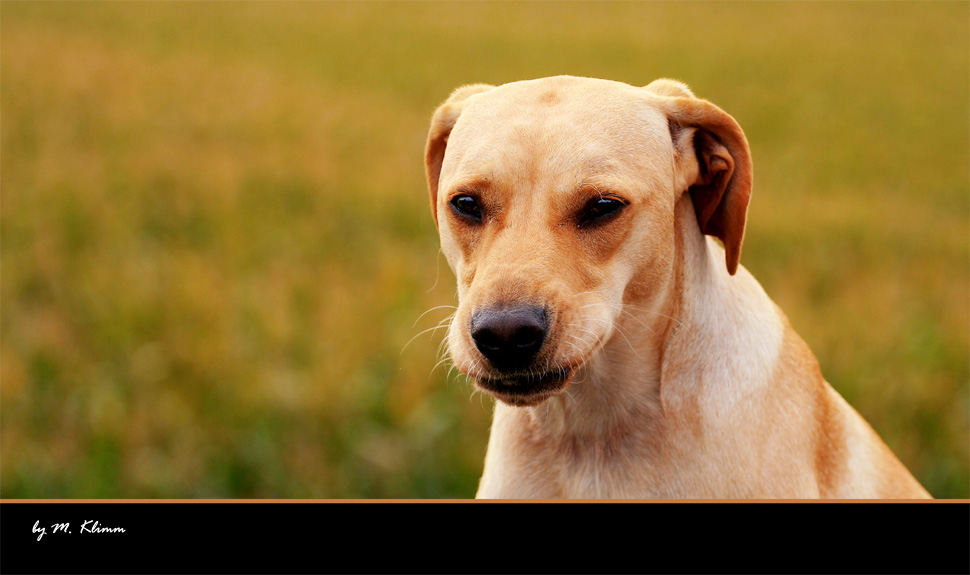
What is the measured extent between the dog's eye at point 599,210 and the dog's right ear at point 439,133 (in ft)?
2.28

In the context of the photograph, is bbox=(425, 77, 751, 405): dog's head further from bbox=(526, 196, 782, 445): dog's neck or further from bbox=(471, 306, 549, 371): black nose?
bbox=(526, 196, 782, 445): dog's neck

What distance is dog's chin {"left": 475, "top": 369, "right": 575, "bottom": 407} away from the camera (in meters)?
2.46

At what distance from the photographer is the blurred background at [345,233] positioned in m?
5.55

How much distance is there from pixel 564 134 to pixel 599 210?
10.0 inches

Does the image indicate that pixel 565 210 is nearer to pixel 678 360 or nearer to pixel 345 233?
pixel 678 360

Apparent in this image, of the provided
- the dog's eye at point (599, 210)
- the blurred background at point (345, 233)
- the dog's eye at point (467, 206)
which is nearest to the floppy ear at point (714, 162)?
the dog's eye at point (599, 210)

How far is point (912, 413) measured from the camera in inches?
218

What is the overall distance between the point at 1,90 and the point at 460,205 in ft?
38.9

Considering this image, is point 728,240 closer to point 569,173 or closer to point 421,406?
point 569,173

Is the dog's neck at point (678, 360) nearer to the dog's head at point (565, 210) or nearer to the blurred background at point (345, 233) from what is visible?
the dog's head at point (565, 210)

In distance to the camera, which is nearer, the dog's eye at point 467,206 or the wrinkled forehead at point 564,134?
the wrinkled forehead at point 564,134

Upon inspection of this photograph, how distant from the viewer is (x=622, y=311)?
280 centimetres

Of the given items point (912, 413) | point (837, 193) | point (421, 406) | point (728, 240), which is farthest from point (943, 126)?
point (728, 240)

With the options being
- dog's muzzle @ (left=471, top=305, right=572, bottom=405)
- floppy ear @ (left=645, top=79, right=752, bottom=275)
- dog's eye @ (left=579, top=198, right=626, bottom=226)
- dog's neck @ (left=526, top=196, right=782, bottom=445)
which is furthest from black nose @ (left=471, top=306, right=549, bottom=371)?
floppy ear @ (left=645, top=79, right=752, bottom=275)
